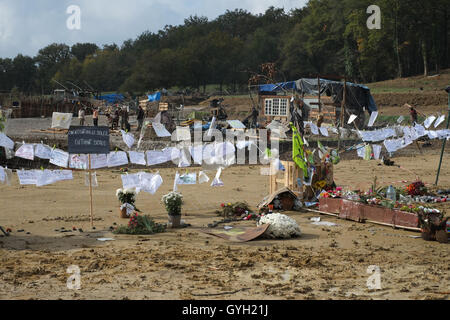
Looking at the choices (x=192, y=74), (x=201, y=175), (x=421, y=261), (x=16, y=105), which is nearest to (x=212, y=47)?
(x=192, y=74)

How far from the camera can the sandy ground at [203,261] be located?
728 centimetres

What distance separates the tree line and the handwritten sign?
4372 cm

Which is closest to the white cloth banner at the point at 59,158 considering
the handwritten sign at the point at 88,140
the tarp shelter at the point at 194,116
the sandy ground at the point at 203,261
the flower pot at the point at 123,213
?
the handwritten sign at the point at 88,140

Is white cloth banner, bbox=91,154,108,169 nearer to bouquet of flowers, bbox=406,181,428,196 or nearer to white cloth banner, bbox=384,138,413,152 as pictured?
white cloth banner, bbox=384,138,413,152

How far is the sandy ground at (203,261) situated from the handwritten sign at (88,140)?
73.3 inches

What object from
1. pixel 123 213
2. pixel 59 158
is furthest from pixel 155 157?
pixel 59 158

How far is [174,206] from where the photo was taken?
11.8 meters

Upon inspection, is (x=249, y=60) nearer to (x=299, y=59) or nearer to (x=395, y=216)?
(x=299, y=59)

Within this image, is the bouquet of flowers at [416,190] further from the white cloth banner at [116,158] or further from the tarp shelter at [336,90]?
the tarp shelter at [336,90]

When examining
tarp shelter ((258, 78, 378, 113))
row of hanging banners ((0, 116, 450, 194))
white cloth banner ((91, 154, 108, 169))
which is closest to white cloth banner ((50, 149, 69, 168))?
row of hanging banners ((0, 116, 450, 194))

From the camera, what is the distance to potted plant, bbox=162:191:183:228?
457 inches

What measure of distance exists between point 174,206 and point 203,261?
9.83 ft
